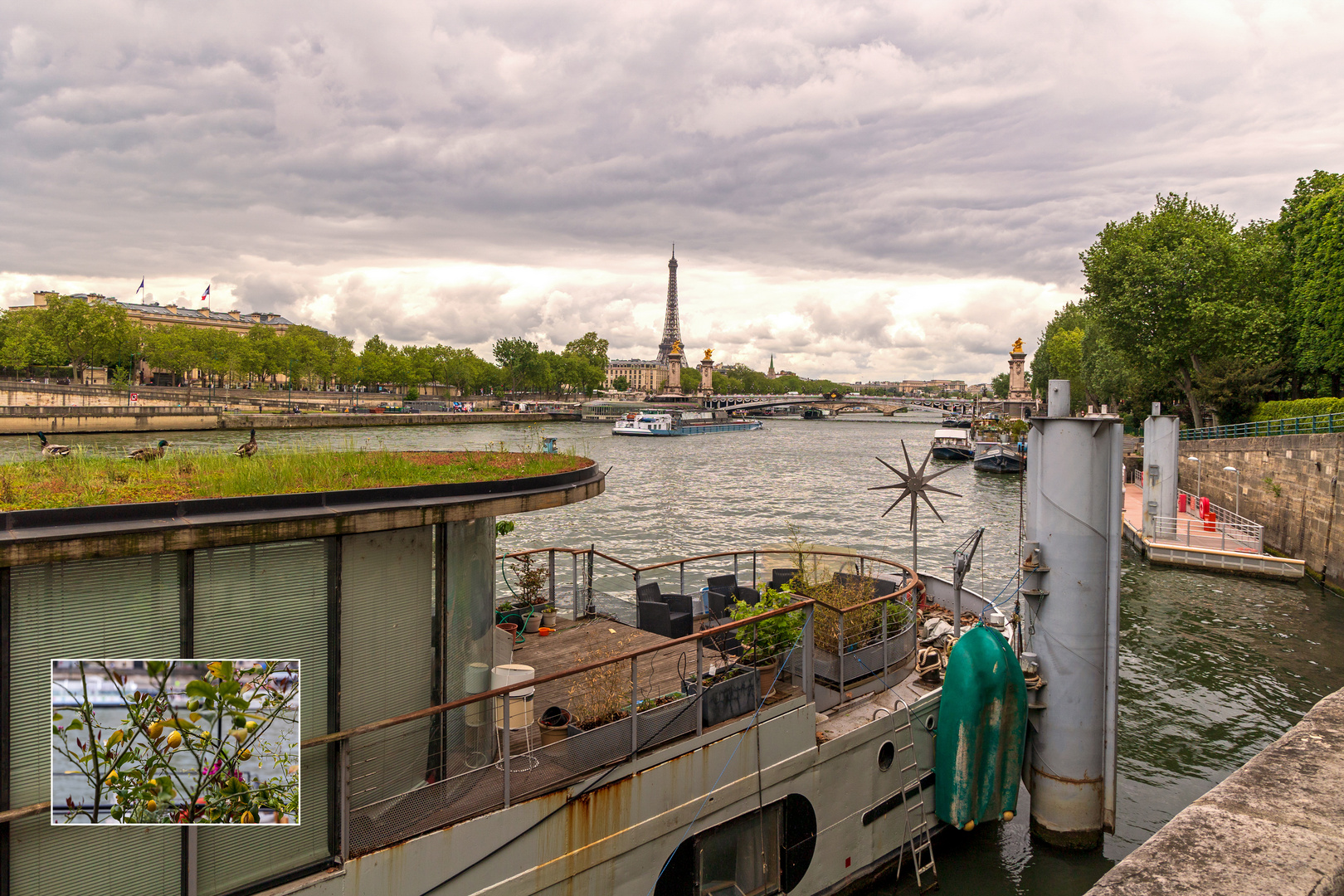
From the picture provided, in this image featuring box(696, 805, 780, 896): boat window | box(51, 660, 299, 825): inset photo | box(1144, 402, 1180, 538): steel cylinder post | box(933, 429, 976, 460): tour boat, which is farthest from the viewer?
box(933, 429, 976, 460): tour boat

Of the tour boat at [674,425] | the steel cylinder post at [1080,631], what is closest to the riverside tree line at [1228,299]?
the steel cylinder post at [1080,631]

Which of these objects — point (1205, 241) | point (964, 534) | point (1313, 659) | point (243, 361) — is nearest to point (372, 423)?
point (243, 361)

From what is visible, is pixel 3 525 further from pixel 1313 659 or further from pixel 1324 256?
pixel 1324 256

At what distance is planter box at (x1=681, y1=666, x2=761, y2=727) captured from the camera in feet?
23.5

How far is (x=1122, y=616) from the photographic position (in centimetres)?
2159

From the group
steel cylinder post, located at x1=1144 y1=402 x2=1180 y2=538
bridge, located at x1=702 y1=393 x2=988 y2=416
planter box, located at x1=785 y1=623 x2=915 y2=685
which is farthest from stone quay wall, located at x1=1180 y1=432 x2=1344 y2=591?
bridge, located at x1=702 y1=393 x2=988 y2=416

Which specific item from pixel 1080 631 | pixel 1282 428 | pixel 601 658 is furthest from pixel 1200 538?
pixel 601 658

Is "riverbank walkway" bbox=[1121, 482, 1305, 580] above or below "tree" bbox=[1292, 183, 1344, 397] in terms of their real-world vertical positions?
below

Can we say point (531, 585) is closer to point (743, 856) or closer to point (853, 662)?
point (853, 662)

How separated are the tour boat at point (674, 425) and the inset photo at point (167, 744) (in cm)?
9992

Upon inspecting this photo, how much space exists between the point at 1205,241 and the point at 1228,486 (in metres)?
21.0

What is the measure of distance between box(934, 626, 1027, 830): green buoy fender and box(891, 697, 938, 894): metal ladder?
335mm

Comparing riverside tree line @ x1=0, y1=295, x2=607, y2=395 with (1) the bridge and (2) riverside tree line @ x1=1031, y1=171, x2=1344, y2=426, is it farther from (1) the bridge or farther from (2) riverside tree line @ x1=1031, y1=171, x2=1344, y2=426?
(2) riverside tree line @ x1=1031, y1=171, x2=1344, y2=426

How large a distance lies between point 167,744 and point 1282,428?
3746 cm
